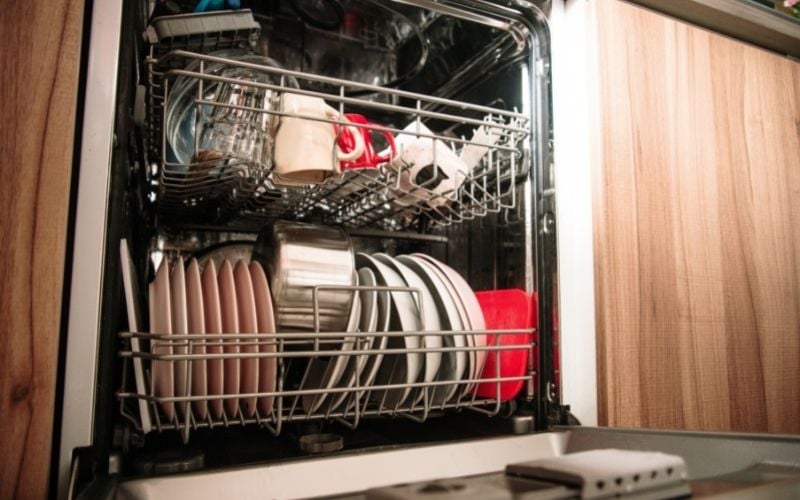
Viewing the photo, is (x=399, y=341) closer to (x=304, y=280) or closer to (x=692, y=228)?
(x=304, y=280)

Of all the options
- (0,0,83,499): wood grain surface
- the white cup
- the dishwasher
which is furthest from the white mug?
(0,0,83,499): wood grain surface

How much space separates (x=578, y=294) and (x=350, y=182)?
41 cm

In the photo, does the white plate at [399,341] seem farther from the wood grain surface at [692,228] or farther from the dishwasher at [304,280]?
the wood grain surface at [692,228]

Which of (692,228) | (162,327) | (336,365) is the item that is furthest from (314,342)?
(692,228)

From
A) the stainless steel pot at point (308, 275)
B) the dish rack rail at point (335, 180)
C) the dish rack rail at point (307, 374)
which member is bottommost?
the dish rack rail at point (307, 374)

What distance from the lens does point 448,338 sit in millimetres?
836

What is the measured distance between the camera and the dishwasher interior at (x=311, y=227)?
0.63 meters

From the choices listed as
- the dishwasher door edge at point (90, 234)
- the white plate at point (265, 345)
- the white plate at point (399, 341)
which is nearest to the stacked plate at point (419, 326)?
the white plate at point (399, 341)

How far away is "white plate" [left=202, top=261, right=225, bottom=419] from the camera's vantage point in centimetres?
65

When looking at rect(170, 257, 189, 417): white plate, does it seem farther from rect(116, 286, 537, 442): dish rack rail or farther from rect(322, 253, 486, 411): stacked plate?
rect(322, 253, 486, 411): stacked plate

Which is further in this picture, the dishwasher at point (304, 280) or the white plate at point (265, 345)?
the white plate at point (265, 345)

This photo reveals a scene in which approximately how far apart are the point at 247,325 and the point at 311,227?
0.20m

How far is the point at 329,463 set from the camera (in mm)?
643

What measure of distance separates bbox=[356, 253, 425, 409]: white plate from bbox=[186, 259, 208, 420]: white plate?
0.25m
